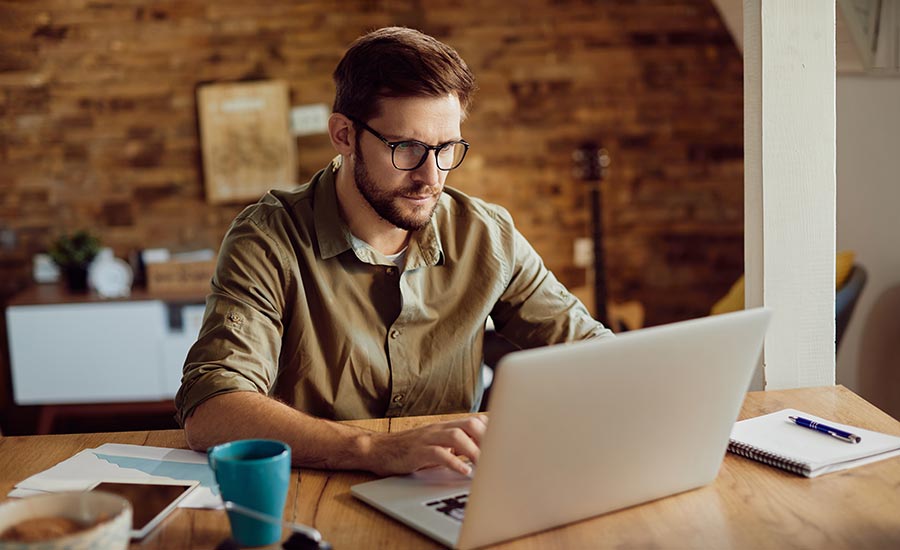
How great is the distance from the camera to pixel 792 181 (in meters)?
1.75

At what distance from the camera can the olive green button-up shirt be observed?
5.78 feet

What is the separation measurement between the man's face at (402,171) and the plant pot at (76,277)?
2.96 m

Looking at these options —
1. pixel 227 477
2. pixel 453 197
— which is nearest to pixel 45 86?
pixel 453 197

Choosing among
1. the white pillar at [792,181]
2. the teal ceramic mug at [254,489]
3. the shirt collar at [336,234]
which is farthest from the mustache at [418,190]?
the teal ceramic mug at [254,489]

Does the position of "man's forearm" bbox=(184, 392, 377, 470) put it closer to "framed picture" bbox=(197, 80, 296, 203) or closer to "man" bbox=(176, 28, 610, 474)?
"man" bbox=(176, 28, 610, 474)

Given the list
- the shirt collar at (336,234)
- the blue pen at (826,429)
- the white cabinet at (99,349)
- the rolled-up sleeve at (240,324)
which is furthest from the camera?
the white cabinet at (99,349)


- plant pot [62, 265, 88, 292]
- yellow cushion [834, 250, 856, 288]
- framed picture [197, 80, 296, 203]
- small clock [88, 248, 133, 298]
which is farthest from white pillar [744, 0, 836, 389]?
plant pot [62, 265, 88, 292]

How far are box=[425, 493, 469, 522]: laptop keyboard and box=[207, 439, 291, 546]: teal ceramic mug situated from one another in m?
0.20

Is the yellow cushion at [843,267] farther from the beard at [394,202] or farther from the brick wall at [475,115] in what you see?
the beard at [394,202]

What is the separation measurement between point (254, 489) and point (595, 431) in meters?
0.40

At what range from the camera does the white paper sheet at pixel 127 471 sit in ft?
4.33

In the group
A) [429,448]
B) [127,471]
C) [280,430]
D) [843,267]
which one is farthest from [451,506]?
[843,267]

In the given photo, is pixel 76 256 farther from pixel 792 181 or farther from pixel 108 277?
pixel 792 181

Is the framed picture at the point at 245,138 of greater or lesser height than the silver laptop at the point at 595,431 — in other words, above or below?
above
